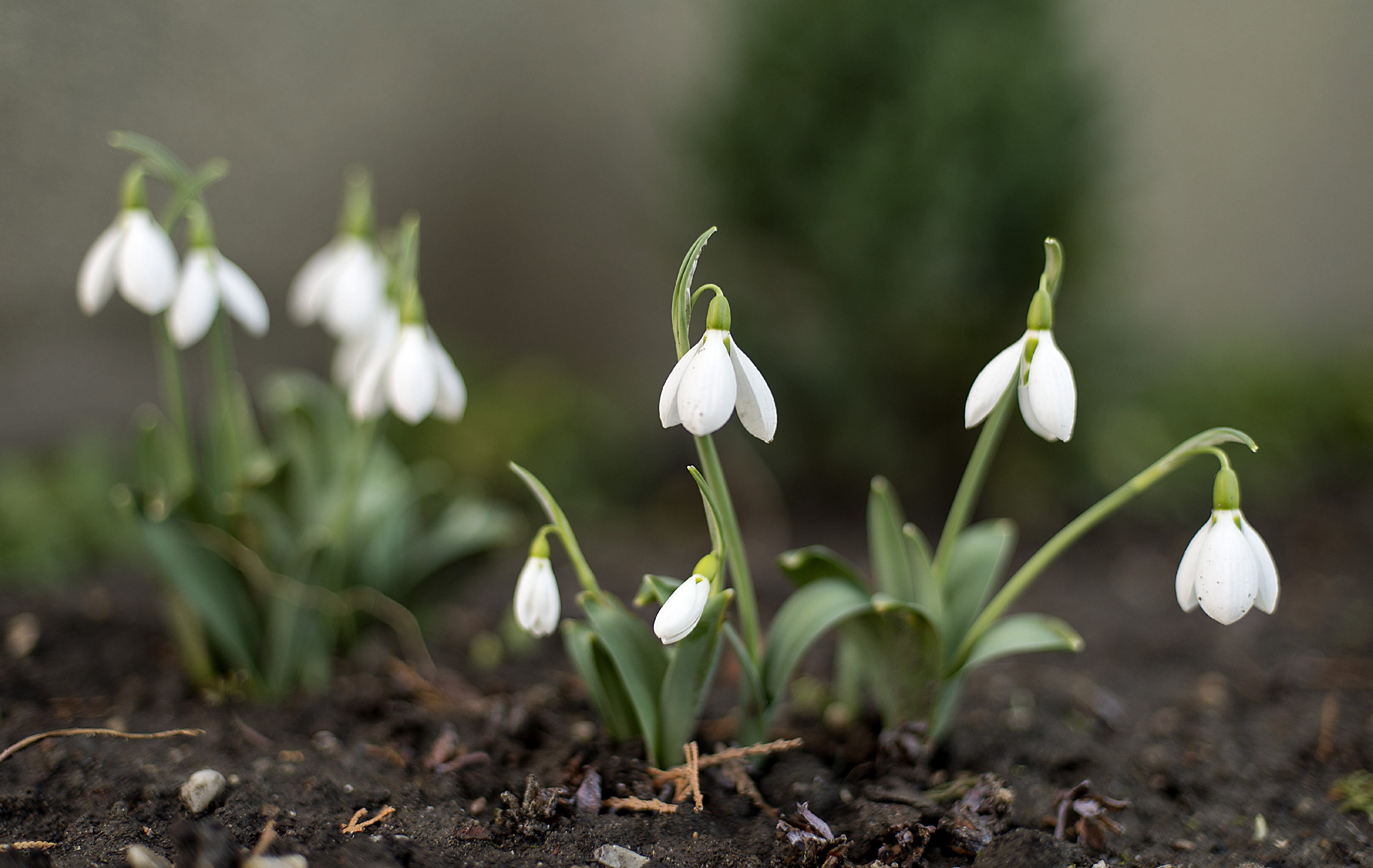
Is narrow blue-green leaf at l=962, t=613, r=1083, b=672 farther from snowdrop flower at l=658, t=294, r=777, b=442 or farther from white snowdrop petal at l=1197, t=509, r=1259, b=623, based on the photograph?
snowdrop flower at l=658, t=294, r=777, b=442

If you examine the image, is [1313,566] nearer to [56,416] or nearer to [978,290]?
[978,290]

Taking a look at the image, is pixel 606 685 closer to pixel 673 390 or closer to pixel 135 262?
pixel 673 390

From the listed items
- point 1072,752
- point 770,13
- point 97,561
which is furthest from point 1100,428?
point 97,561

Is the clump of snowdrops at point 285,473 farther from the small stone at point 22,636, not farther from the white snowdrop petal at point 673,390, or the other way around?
the white snowdrop petal at point 673,390

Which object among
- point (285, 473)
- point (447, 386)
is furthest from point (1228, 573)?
point (285, 473)

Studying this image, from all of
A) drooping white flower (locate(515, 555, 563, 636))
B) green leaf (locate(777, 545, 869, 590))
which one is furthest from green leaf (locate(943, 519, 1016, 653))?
drooping white flower (locate(515, 555, 563, 636))

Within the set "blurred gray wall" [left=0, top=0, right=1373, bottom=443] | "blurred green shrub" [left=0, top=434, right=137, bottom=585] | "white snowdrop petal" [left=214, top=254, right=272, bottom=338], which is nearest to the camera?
"white snowdrop petal" [left=214, top=254, right=272, bottom=338]

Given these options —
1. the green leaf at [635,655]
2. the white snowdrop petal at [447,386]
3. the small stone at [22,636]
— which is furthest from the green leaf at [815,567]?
the small stone at [22,636]
